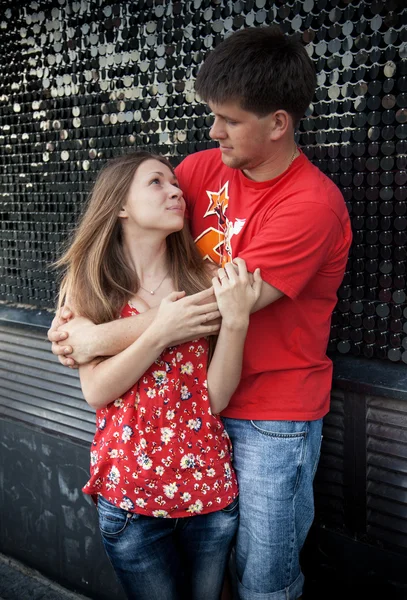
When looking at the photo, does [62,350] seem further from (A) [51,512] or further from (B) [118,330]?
(A) [51,512]

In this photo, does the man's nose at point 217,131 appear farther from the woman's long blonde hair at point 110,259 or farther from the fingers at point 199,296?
the fingers at point 199,296

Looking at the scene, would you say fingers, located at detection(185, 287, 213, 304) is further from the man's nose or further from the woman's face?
the man's nose

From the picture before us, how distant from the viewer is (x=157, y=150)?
3229mm

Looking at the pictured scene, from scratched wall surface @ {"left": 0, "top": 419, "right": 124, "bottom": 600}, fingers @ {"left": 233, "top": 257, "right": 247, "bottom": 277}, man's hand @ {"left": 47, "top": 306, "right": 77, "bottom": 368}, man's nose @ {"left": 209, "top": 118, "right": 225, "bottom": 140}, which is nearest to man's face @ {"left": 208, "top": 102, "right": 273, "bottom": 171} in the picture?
man's nose @ {"left": 209, "top": 118, "right": 225, "bottom": 140}

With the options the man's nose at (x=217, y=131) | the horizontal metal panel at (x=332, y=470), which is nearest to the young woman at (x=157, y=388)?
the man's nose at (x=217, y=131)

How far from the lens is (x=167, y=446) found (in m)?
2.25

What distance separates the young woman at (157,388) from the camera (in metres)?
2.18

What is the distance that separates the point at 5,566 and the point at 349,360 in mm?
2492

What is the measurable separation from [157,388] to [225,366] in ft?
0.77

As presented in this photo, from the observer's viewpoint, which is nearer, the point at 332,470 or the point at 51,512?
the point at 332,470

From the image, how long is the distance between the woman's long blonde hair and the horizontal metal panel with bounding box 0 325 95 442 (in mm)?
1307

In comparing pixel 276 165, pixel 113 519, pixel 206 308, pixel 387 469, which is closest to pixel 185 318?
pixel 206 308

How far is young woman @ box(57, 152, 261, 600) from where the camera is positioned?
2.18 metres

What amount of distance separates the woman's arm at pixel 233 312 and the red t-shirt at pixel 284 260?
0.06m
